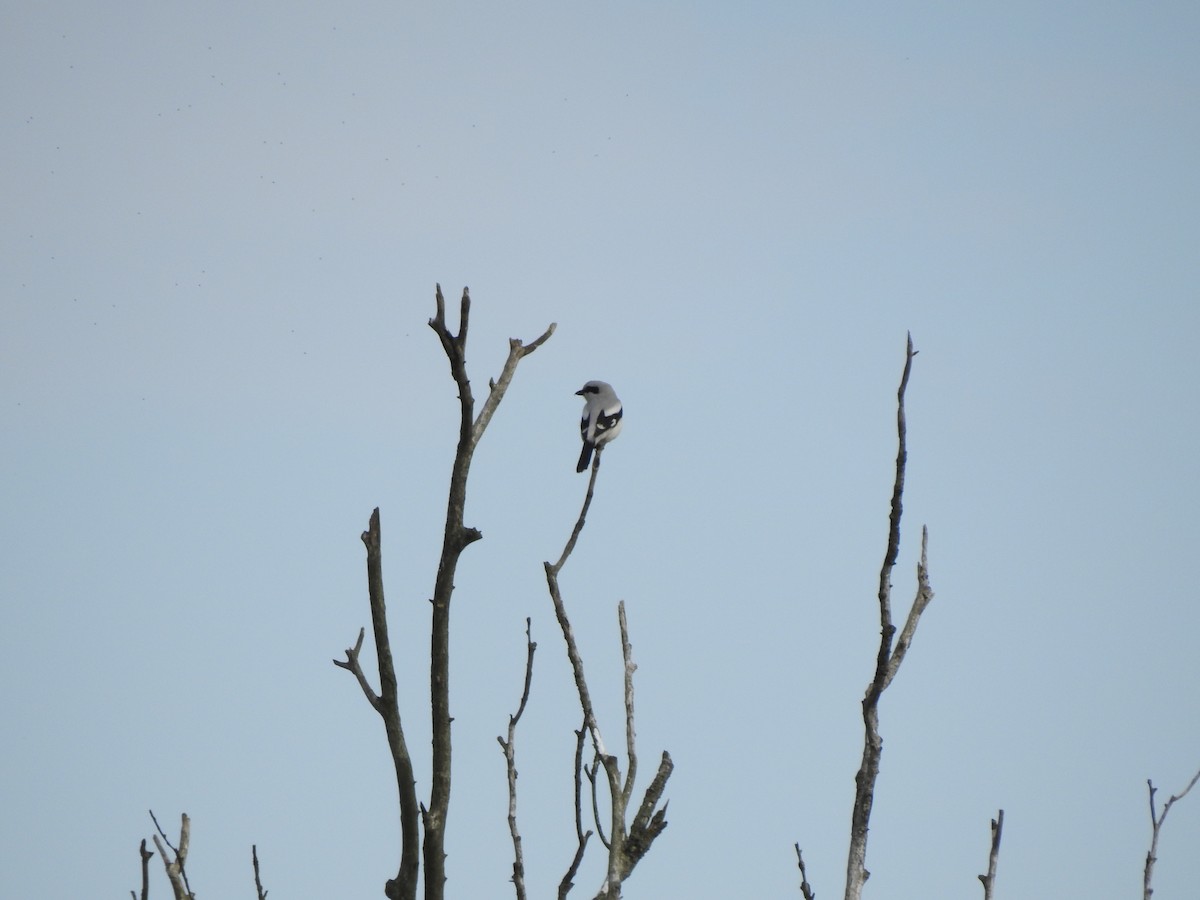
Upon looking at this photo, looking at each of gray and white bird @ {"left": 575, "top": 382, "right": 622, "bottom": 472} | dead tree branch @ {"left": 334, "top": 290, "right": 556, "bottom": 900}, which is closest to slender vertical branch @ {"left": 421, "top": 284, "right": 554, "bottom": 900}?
dead tree branch @ {"left": 334, "top": 290, "right": 556, "bottom": 900}

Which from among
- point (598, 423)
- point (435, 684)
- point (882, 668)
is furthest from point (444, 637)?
point (598, 423)

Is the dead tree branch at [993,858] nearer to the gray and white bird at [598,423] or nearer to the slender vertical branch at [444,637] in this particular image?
the slender vertical branch at [444,637]

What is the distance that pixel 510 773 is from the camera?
4.32m

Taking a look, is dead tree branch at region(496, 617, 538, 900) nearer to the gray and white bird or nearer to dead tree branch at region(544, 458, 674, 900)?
dead tree branch at region(544, 458, 674, 900)

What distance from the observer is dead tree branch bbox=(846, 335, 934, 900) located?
116 inches

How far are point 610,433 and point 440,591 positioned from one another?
9.91m

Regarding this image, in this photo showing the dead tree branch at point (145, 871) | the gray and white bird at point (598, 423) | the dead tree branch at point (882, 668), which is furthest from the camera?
the gray and white bird at point (598, 423)

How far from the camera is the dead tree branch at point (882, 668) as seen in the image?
295cm

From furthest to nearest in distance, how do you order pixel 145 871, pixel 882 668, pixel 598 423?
1. pixel 598 423
2. pixel 145 871
3. pixel 882 668

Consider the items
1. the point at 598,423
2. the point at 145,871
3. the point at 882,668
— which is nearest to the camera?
the point at 882,668

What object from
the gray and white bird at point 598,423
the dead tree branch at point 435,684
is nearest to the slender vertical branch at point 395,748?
the dead tree branch at point 435,684

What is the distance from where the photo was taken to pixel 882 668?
305 cm

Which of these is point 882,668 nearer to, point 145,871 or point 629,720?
point 629,720

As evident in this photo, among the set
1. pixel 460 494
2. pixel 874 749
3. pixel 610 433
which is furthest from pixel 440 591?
pixel 610 433
